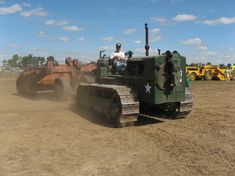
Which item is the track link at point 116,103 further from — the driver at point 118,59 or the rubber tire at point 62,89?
the rubber tire at point 62,89

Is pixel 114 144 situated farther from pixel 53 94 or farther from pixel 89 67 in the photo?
pixel 89 67

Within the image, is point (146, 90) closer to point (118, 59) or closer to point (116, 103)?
point (116, 103)

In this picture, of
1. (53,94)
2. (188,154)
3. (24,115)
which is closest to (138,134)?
(188,154)

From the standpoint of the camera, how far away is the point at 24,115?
471 inches

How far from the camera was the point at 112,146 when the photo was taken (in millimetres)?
7590

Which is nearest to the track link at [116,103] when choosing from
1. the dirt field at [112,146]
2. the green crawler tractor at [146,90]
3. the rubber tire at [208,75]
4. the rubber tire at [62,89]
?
the green crawler tractor at [146,90]

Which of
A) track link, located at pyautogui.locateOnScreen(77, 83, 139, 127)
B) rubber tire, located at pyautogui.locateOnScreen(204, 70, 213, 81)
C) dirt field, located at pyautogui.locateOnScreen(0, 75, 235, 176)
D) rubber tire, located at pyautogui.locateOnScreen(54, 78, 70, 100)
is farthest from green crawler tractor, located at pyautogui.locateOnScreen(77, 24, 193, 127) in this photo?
rubber tire, located at pyautogui.locateOnScreen(204, 70, 213, 81)

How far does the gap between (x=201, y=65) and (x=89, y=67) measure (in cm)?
2172

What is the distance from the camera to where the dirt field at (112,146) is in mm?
6071

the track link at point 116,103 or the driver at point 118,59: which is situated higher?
the driver at point 118,59

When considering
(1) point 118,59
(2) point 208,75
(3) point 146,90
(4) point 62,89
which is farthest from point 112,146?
(2) point 208,75

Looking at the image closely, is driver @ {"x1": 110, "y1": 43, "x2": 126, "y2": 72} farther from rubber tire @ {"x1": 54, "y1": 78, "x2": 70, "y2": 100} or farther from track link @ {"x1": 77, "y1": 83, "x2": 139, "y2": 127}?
rubber tire @ {"x1": 54, "y1": 78, "x2": 70, "y2": 100}

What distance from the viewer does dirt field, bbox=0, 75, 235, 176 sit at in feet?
19.9

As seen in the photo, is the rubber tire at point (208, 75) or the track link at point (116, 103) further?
the rubber tire at point (208, 75)
